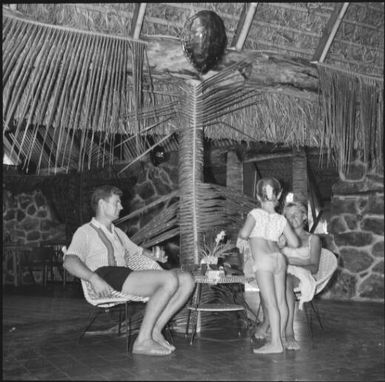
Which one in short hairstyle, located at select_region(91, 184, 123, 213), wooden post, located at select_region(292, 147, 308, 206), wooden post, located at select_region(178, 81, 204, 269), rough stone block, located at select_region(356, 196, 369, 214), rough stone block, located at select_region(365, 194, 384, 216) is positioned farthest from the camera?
wooden post, located at select_region(292, 147, 308, 206)

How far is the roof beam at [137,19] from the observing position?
14.6 ft

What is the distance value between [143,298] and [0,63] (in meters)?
1.97

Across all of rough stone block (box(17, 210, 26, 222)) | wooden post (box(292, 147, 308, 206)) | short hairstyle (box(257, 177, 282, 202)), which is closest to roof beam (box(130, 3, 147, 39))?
short hairstyle (box(257, 177, 282, 202))

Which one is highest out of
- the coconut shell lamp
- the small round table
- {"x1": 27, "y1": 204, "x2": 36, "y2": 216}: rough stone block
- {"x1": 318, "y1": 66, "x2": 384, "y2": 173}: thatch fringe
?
the coconut shell lamp

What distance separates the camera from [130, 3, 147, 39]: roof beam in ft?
14.6

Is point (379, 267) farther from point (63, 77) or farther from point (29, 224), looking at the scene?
point (29, 224)

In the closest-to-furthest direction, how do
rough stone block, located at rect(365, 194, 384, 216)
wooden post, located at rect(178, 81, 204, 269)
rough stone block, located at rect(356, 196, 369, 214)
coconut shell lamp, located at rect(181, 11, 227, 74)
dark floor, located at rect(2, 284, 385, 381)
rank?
1. dark floor, located at rect(2, 284, 385, 381)
2. coconut shell lamp, located at rect(181, 11, 227, 74)
3. wooden post, located at rect(178, 81, 204, 269)
4. rough stone block, located at rect(365, 194, 384, 216)
5. rough stone block, located at rect(356, 196, 369, 214)

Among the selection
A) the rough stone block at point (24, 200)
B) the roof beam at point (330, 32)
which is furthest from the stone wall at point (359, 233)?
the rough stone block at point (24, 200)

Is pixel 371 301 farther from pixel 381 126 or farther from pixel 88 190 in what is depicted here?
pixel 88 190

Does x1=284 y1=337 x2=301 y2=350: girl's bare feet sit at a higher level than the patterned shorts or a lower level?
lower

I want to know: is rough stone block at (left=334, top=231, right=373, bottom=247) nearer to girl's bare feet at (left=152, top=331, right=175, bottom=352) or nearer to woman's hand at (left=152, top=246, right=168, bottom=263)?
woman's hand at (left=152, top=246, right=168, bottom=263)

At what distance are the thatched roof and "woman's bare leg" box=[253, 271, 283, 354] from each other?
1.58 meters

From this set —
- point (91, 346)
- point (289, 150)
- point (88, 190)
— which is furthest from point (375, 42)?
point (88, 190)

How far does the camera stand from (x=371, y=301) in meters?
7.30
